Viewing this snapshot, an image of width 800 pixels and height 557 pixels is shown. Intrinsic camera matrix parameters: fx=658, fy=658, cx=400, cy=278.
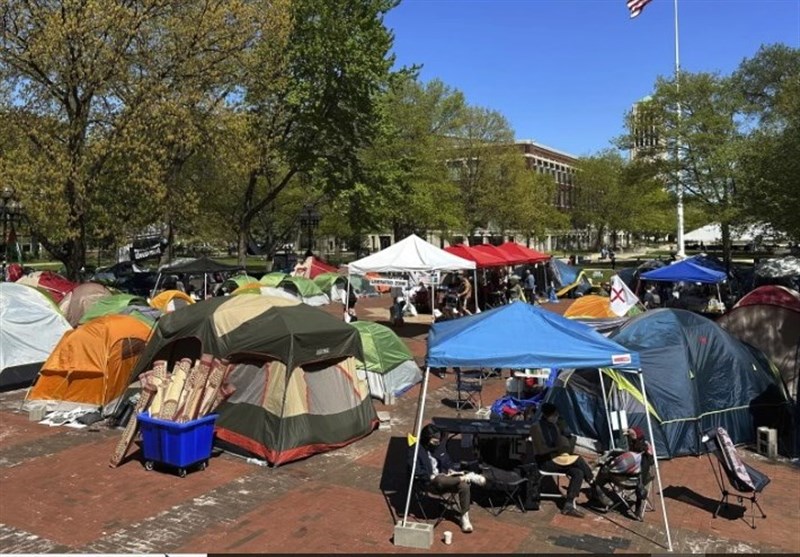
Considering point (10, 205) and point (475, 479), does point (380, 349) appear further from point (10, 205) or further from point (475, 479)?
point (10, 205)

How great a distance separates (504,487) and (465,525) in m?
0.81

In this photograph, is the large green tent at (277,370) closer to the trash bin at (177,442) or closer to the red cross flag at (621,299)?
the trash bin at (177,442)

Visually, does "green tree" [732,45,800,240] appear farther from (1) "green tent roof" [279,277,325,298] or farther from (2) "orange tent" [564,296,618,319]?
(1) "green tent roof" [279,277,325,298]

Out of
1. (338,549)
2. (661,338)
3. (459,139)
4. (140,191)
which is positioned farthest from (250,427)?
(459,139)

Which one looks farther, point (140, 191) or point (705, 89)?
point (705, 89)

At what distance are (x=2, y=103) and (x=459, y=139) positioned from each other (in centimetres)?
3469

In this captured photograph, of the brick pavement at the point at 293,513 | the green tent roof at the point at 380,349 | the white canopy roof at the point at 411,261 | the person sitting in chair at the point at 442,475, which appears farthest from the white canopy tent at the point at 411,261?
the person sitting in chair at the point at 442,475

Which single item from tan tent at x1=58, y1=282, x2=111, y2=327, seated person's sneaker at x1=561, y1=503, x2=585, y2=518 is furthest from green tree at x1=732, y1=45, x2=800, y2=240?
tan tent at x1=58, y1=282, x2=111, y2=327

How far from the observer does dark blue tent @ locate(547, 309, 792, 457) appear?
32.6ft

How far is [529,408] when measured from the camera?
Answer: 34.9ft

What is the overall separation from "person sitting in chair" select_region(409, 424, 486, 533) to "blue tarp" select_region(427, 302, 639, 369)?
3.72ft

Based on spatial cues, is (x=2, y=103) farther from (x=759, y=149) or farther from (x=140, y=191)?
(x=759, y=149)

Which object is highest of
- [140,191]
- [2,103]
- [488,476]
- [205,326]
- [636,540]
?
[2,103]

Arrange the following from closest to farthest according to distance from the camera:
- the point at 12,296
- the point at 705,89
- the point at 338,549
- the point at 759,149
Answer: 1. the point at 338,549
2. the point at 12,296
3. the point at 759,149
4. the point at 705,89
